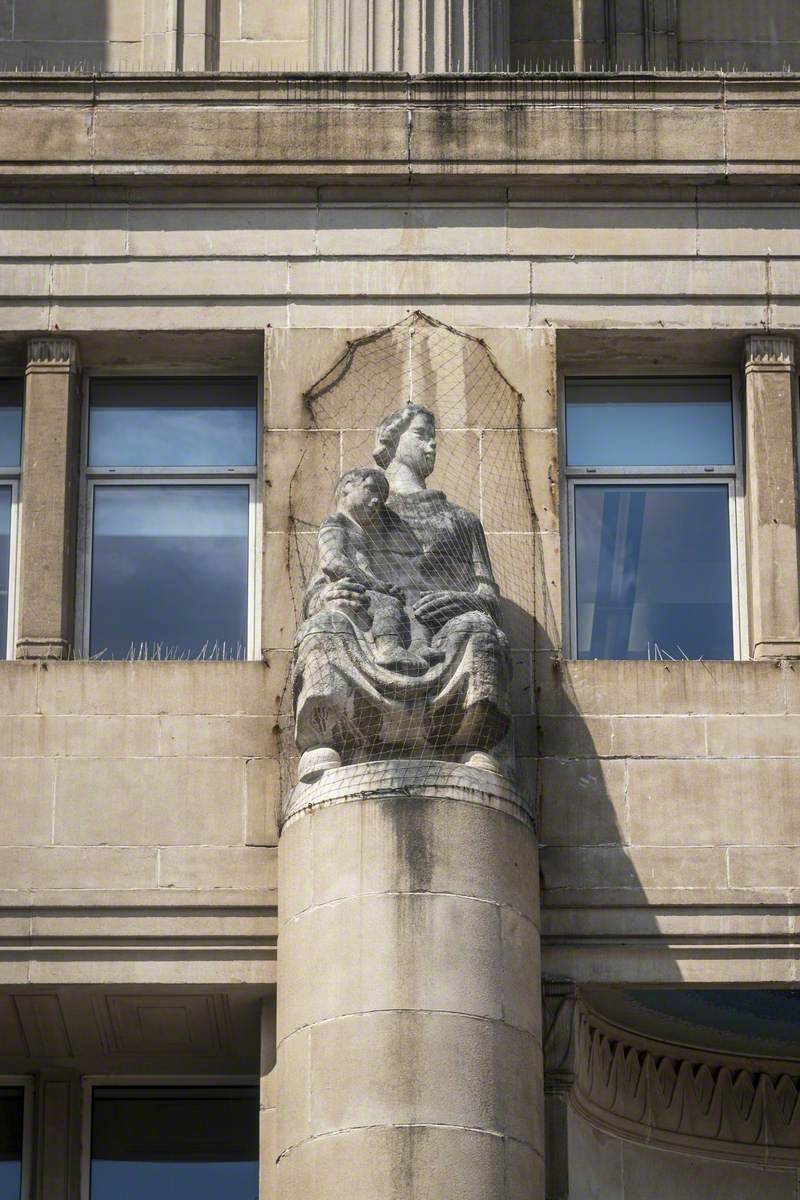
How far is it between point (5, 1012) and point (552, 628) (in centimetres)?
493

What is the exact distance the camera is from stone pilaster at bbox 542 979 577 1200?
22.1m

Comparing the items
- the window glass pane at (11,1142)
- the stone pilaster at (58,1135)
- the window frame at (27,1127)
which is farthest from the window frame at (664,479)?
the window glass pane at (11,1142)

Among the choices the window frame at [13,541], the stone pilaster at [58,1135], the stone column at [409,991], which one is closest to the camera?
the stone column at [409,991]

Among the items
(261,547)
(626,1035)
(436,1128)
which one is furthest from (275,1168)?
(261,547)

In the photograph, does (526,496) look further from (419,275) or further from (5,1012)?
(5,1012)

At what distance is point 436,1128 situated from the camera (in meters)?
20.5

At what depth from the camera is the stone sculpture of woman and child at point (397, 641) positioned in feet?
71.8

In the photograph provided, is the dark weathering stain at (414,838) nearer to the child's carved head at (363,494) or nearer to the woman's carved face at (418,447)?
the child's carved head at (363,494)

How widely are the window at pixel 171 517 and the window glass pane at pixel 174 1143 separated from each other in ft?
11.0

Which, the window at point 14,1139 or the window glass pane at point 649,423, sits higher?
the window glass pane at point 649,423

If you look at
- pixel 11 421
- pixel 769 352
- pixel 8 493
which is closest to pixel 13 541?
pixel 8 493

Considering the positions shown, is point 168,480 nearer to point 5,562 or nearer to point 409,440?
point 5,562

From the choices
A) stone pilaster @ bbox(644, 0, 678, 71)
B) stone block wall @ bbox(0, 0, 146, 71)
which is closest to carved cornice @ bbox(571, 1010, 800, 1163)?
stone pilaster @ bbox(644, 0, 678, 71)

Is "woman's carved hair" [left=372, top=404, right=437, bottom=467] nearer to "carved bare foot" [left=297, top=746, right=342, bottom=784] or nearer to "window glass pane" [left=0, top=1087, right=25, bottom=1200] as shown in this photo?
"carved bare foot" [left=297, top=746, right=342, bottom=784]
